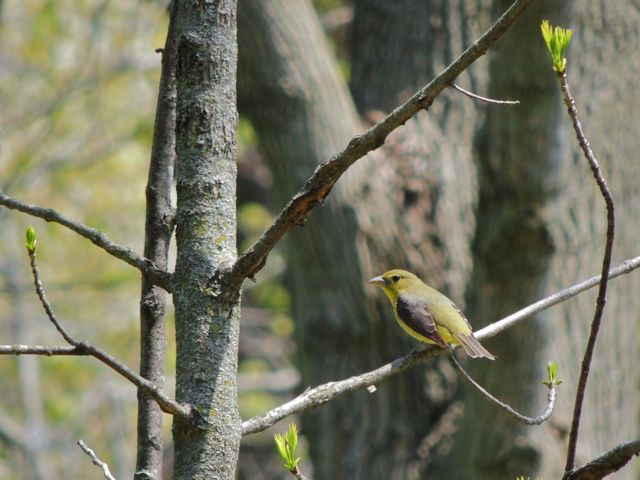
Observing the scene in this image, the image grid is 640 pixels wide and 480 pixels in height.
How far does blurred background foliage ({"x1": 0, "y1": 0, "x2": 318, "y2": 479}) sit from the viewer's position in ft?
30.0

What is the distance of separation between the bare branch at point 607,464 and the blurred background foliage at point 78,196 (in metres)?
7.19

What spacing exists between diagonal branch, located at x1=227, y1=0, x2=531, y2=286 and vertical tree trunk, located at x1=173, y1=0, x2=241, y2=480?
78 mm

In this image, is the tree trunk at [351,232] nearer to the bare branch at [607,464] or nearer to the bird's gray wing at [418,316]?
the bird's gray wing at [418,316]

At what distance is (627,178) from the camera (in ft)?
15.9

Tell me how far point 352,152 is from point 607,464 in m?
0.65

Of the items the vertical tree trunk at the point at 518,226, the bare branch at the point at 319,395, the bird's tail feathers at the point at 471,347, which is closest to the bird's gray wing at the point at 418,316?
the bird's tail feathers at the point at 471,347

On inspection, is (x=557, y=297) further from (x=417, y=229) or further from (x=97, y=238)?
(x=417, y=229)

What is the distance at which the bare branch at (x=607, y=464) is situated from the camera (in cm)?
→ 134

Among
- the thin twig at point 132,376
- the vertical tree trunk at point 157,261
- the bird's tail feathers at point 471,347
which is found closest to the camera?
the thin twig at point 132,376

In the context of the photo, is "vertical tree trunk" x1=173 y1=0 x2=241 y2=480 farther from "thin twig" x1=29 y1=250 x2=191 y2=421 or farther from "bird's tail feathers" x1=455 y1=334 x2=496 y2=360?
"bird's tail feathers" x1=455 y1=334 x2=496 y2=360

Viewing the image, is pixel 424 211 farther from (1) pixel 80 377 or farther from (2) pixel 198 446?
(1) pixel 80 377

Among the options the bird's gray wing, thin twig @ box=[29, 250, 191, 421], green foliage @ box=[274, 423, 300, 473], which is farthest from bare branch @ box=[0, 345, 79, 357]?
the bird's gray wing

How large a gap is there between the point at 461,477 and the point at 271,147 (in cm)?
226

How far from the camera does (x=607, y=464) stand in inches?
53.7
